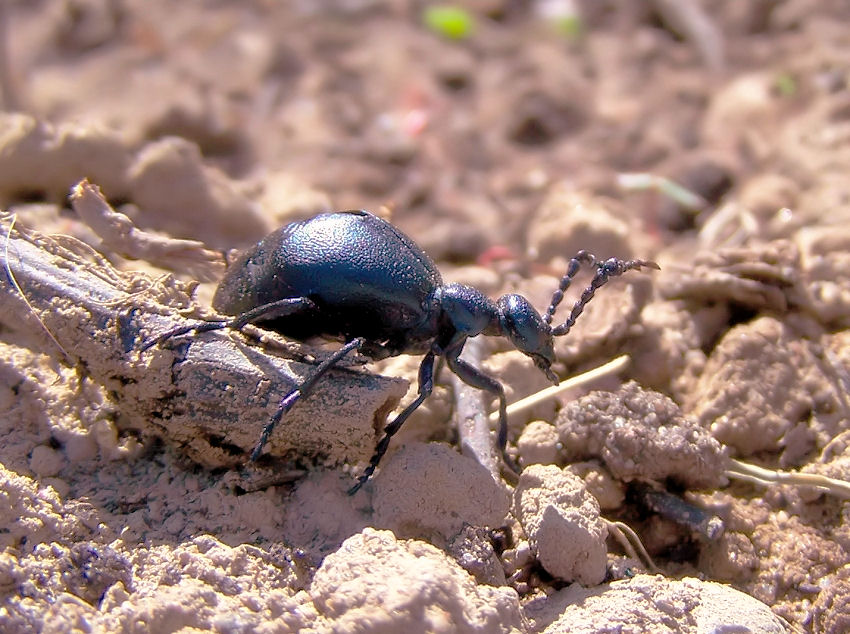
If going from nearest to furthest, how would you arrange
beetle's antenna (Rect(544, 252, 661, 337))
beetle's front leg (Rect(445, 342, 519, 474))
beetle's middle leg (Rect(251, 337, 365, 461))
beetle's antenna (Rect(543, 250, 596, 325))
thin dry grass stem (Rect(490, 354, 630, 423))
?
1. beetle's middle leg (Rect(251, 337, 365, 461))
2. beetle's front leg (Rect(445, 342, 519, 474))
3. thin dry grass stem (Rect(490, 354, 630, 423))
4. beetle's antenna (Rect(544, 252, 661, 337))
5. beetle's antenna (Rect(543, 250, 596, 325))

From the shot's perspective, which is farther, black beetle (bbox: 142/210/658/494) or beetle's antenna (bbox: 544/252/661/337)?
beetle's antenna (bbox: 544/252/661/337)

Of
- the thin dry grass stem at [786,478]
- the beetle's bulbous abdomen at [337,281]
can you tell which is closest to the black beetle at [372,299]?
the beetle's bulbous abdomen at [337,281]

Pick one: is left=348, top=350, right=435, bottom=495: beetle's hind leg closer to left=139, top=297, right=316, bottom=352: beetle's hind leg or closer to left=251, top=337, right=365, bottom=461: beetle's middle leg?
left=251, top=337, right=365, bottom=461: beetle's middle leg

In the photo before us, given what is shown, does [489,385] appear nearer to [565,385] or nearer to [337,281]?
[565,385]

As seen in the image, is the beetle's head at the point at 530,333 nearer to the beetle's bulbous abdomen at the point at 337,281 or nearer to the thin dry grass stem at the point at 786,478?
the beetle's bulbous abdomen at the point at 337,281

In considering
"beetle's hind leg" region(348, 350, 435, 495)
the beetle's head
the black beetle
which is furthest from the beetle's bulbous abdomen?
the beetle's head

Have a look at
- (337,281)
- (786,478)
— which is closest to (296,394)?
(337,281)

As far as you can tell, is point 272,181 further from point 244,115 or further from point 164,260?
point 164,260
